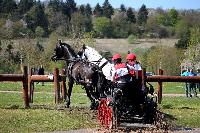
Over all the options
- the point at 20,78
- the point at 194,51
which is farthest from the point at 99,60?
the point at 194,51

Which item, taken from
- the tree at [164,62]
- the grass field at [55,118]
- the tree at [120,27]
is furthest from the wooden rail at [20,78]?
the tree at [120,27]

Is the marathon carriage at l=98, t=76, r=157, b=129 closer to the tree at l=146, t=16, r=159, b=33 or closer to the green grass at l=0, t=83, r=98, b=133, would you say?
the green grass at l=0, t=83, r=98, b=133

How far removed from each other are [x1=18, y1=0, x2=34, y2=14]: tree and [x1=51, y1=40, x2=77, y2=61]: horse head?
533 feet

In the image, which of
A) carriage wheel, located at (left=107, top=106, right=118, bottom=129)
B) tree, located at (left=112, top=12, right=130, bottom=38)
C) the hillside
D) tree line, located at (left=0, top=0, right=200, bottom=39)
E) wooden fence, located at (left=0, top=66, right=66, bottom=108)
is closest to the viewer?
carriage wheel, located at (left=107, top=106, right=118, bottom=129)

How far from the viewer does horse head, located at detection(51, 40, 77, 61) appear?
62.9ft

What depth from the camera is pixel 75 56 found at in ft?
62.3

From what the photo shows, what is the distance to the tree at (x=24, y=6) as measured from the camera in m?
181

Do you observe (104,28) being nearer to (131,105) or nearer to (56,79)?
(56,79)

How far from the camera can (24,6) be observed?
181 meters

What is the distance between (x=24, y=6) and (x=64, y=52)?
165 meters

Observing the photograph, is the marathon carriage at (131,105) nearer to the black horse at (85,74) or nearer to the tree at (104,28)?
the black horse at (85,74)

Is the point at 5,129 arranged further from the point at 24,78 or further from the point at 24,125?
the point at 24,78

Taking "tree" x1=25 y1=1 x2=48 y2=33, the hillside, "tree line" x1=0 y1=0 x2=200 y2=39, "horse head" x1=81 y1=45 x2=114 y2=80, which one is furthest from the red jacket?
"tree" x1=25 y1=1 x2=48 y2=33

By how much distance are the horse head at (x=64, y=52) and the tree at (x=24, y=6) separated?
16250cm
